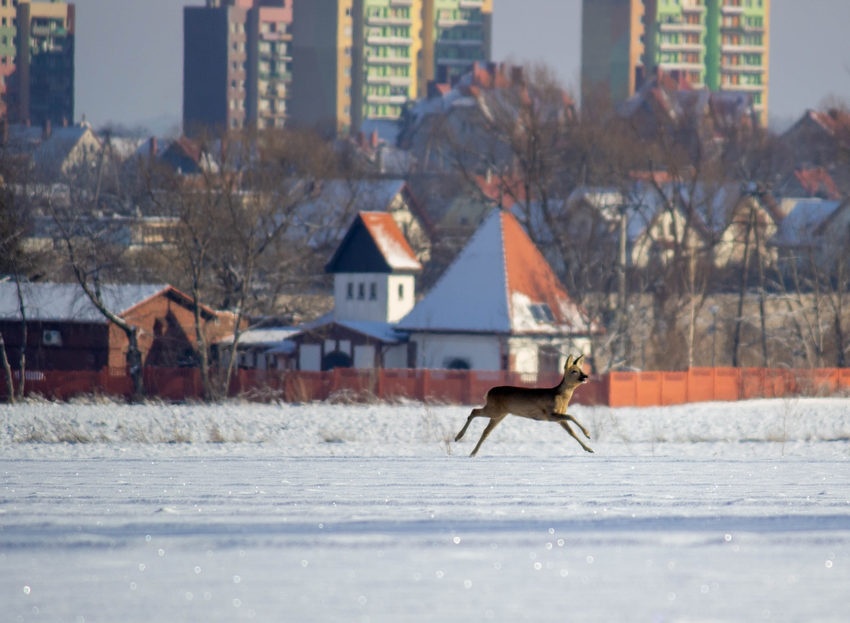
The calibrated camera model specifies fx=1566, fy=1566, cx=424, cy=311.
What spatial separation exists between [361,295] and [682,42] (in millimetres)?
132411

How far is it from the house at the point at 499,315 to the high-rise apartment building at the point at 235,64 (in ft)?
456

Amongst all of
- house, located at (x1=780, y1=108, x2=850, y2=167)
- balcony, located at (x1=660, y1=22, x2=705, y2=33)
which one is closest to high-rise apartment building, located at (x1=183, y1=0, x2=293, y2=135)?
balcony, located at (x1=660, y1=22, x2=705, y2=33)

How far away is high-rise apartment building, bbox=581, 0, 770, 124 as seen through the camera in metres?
182

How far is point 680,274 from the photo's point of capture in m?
63.7

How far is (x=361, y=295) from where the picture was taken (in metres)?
60.7

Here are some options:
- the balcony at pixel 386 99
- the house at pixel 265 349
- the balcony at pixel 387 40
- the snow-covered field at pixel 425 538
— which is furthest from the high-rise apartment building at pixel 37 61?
the snow-covered field at pixel 425 538

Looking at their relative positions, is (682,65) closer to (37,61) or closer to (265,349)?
(37,61)

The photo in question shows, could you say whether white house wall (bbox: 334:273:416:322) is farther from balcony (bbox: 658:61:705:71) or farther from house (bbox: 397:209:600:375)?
balcony (bbox: 658:61:705:71)

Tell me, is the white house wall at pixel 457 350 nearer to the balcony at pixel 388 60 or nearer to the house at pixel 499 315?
the house at pixel 499 315

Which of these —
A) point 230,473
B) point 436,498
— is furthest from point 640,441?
point 436,498

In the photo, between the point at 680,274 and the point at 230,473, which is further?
the point at 680,274

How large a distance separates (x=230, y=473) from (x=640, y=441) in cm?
1151

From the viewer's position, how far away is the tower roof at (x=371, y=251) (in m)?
60.8

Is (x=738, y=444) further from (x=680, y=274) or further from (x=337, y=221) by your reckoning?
(x=337, y=221)
